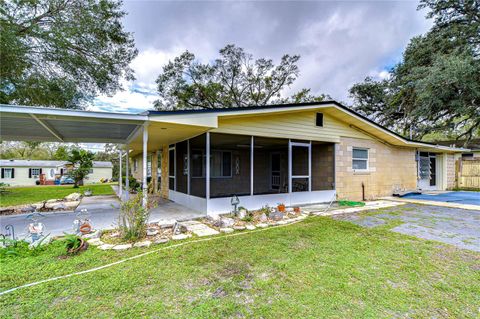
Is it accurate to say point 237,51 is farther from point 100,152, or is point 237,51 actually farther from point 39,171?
point 100,152

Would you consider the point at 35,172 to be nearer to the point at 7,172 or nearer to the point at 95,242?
the point at 7,172

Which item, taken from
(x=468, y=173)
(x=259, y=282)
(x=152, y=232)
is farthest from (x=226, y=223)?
(x=468, y=173)

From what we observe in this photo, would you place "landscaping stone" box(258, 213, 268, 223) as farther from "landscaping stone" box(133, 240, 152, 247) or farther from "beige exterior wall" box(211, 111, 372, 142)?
"landscaping stone" box(133, 240, 152, 247)

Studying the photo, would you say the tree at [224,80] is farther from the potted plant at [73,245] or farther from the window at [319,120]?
the potted plant at [73,245]

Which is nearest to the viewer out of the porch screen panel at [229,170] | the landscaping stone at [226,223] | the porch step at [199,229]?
the porch step at [199,229]

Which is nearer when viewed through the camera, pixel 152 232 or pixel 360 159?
pixel 152 232

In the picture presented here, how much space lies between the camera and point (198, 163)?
30.0ft

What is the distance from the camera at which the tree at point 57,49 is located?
7.76 metres

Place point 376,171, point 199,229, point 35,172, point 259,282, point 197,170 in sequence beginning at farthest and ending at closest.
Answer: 1. point 35,172
2. point 376,171
3. point 197,170
4. point 199,229
5. point 259,282

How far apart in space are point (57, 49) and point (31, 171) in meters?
22.6

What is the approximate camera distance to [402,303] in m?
2.32

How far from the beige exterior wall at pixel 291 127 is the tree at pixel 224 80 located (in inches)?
465

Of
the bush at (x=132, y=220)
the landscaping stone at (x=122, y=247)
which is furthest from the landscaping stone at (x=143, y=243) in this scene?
the bush at (x=132, y=220)

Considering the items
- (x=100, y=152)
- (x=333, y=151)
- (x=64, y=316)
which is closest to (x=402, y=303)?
(x=64, y=316)
